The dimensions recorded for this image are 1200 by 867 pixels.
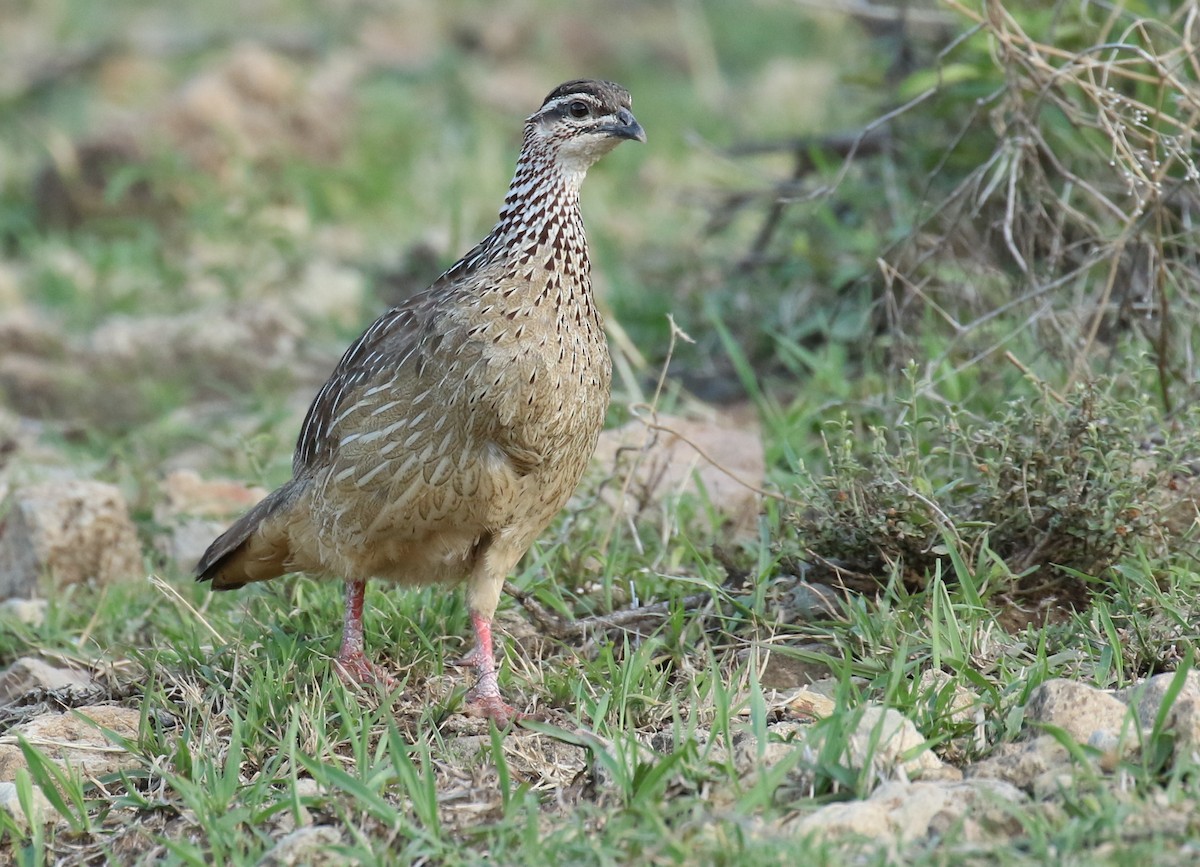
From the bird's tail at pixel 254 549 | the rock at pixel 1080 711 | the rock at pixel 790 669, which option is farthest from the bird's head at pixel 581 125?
the rock at pixel 1080 711

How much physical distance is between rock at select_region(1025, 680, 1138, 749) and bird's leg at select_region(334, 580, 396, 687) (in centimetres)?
184

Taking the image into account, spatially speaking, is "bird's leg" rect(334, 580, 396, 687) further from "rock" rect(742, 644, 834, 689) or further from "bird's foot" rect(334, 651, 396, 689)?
"rock" rect(742, 644, 834, 689)

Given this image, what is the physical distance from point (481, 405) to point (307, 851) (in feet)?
4.38

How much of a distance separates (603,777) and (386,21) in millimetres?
12147

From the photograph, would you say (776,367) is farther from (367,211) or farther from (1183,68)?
(367,211)

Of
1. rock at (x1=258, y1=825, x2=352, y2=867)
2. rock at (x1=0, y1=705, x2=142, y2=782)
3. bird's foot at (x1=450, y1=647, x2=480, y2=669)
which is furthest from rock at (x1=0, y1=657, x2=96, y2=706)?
rock at (x1=258, y1=825, x2=352, y2=867)

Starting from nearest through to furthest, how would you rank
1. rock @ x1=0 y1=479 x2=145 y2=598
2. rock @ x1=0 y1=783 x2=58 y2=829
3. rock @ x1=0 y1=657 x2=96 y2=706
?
rock @ x1=0 y1=783 x2=58 y2=829 → rock @ x1=0 y1=657 x2=96 y2=706 → rock @ x1=0 y1=479 x2=145 y2=598

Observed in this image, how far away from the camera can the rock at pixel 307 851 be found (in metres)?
3.48

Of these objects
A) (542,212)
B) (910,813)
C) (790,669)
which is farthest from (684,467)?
(910,813)

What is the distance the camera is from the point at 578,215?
4625mm

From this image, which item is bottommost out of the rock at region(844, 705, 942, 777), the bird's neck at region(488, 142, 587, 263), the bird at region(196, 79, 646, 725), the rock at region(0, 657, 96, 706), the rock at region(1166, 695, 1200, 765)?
the rock at region(0, 657, 96, 706)

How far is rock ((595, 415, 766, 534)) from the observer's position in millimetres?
5465

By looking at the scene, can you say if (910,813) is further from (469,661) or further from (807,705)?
(469,661)

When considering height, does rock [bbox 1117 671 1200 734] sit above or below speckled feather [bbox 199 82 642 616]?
below
